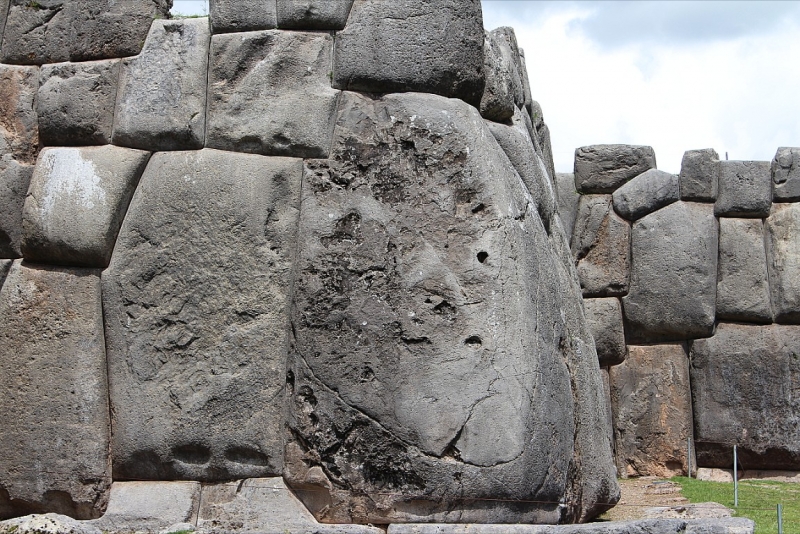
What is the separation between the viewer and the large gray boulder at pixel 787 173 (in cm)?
1345

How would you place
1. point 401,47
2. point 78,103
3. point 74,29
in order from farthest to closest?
point 74,29 → point 78,103 → point 401,47

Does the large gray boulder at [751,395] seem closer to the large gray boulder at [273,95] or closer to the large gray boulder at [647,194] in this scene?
the large gray boulder at [647,194]

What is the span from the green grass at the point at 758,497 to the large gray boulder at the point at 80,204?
528cm

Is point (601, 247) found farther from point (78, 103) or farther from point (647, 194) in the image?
point (78, 103)

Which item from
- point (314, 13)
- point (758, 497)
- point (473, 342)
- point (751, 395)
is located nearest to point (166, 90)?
point (314, 13)

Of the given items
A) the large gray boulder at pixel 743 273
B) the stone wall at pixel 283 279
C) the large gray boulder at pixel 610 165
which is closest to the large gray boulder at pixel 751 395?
the large gray boulder at pixel 743 273

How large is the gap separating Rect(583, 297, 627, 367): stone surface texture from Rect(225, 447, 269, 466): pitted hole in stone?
7797 millimetres

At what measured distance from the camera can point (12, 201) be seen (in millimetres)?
7215

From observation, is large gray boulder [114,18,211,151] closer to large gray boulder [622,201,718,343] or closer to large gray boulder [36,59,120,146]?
large gray boulder [36,59,120,146]

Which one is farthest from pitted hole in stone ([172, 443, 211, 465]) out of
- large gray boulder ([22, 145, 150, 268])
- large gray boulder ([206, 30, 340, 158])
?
large gray boulder ([206, 30, 340, 158])

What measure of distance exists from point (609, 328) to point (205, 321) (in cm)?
798

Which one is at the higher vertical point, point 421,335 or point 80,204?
point 80,204

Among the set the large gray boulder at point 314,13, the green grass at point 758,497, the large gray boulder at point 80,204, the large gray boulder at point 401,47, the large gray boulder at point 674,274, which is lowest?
the green grass at point 758,497

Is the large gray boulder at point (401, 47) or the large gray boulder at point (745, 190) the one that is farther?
the large gray boulder at point (745, 190)
